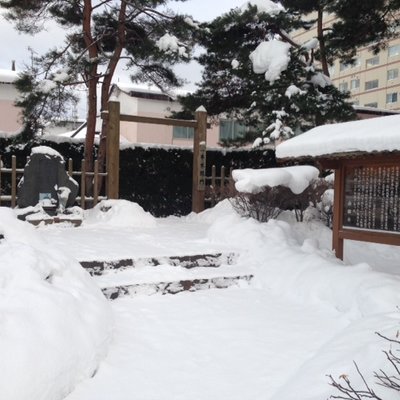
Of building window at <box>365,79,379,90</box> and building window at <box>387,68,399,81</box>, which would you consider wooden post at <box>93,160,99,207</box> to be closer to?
building window at <box>387,68,399,81</box>

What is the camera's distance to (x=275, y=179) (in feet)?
24.5

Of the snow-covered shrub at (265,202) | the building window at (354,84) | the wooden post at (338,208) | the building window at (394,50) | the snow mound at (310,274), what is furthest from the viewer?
the building window at (354,84)

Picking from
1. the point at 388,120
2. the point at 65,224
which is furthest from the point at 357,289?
the point at 65,224

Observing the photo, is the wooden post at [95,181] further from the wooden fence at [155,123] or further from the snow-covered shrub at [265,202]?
the snow-covered shrub at [265,202]

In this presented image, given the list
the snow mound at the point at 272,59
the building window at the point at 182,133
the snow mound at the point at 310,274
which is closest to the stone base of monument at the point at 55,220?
the snow mound at the point at 310,274

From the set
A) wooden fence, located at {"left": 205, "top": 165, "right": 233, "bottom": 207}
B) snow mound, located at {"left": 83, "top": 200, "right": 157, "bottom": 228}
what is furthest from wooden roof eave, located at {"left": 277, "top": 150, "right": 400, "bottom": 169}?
wooden fence, located at {"left": 205, "top": 165, "right": 233, "bottom": 207}

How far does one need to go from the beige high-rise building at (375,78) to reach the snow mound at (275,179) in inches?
1209

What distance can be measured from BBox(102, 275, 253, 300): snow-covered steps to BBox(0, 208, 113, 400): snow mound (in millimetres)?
470

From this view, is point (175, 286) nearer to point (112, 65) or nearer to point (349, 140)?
point (349, 140)

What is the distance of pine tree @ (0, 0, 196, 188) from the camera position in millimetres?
9781

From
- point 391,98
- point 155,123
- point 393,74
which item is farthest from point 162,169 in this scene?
point 393,74

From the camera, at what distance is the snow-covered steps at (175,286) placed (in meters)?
4.77

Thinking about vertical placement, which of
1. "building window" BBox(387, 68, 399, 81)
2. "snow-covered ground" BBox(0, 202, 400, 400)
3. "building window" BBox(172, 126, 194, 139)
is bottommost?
"snow-covered ground" BBox(0, 202, 400, 400)

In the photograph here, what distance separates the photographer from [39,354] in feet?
8.93
